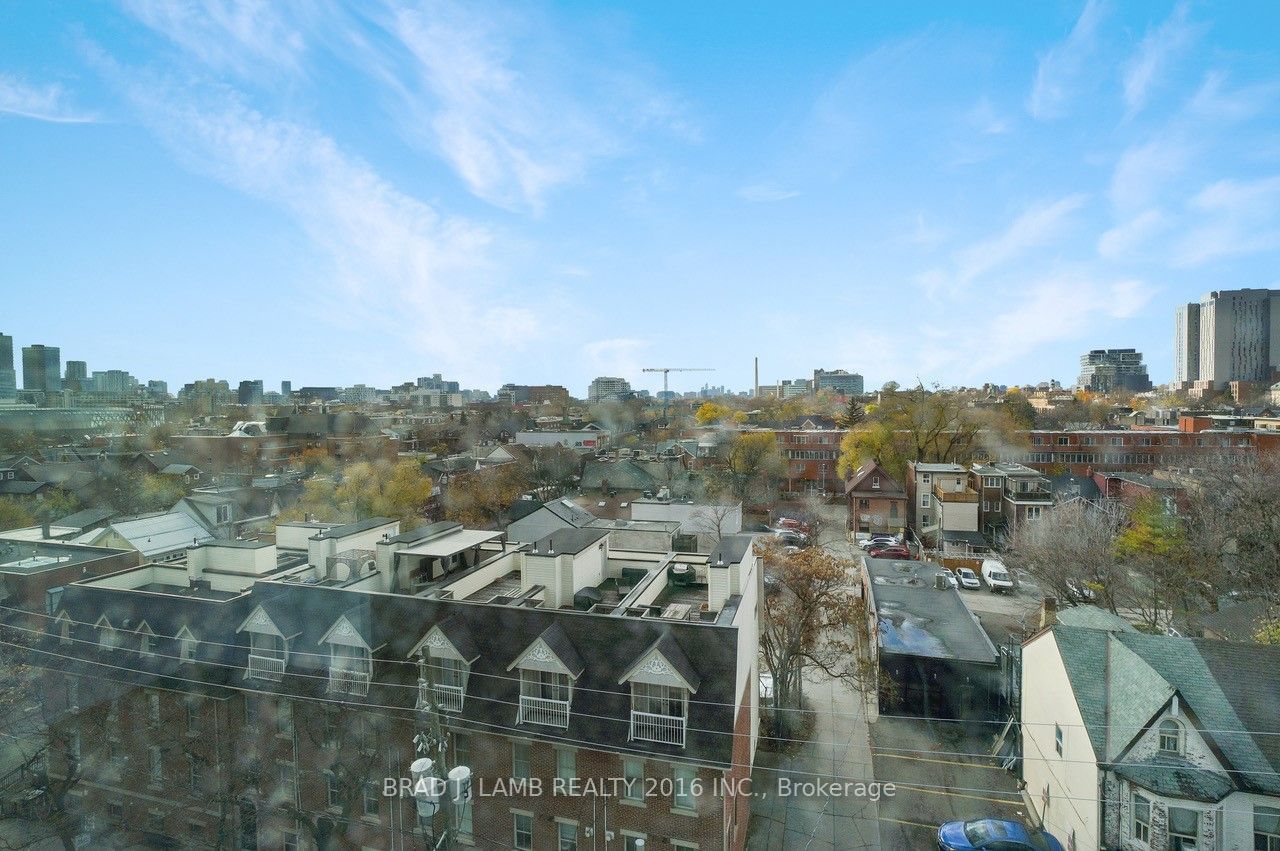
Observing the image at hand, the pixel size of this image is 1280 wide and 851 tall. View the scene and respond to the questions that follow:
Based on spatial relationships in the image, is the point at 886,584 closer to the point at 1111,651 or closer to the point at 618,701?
the point at 1111,651

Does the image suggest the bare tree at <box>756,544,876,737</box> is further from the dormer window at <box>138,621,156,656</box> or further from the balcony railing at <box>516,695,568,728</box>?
the dormer window at <box>138,621,156,656</box>

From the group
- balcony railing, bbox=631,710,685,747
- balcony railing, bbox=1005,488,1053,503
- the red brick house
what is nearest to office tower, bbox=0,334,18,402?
balcony railing, bbox=631,710,685,747

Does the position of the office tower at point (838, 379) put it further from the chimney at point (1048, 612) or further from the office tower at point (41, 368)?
the office tower at point (41, 368)

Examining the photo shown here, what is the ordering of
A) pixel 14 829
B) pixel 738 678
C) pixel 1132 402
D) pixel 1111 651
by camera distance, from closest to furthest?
1. pixel 14 829
2. pixel 738 678
3. pixel 1111 651
4. pixel 1132 402

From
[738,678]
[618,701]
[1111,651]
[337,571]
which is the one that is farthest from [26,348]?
[1111,651]

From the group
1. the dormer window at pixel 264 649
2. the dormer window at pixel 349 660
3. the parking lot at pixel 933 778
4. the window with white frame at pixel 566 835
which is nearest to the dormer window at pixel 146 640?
the dormer window at pixel 264 649

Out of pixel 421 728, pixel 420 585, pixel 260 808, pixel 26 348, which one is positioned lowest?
pixel 260 808

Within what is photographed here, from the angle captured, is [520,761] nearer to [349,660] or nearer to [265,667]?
[349,660]
